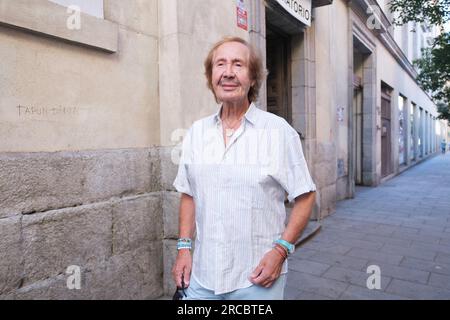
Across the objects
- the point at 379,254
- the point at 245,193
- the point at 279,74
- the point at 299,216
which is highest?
the point at 279,74

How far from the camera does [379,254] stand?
15.5ft

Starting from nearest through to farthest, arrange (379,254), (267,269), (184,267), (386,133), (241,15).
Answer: (267,269) < (184,267) < (241,15) < (379,254) < (386,133)

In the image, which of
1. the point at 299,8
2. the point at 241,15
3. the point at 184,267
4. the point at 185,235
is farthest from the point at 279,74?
the point at 184,267

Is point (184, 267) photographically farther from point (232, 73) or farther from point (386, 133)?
point (386, 133)

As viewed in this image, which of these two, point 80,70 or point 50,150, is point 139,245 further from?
point 80,70

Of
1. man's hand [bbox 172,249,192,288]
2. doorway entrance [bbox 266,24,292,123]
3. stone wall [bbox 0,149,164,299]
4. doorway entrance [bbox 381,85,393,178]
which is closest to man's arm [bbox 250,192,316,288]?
man's hand [bbox 172,249,192,288]

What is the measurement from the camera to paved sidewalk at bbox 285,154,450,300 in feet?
11.9

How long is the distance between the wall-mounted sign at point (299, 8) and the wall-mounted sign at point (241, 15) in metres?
0.91

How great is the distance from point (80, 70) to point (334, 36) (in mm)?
6215

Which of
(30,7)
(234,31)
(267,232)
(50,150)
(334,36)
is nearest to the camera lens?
(267,232)

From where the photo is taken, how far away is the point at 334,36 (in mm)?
7574

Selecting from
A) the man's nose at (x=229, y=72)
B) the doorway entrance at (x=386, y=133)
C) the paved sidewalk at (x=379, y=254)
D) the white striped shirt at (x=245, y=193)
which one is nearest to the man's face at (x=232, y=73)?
the man's nose at (x=229, y=72)

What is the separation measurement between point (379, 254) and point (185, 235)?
3676 millimetres
